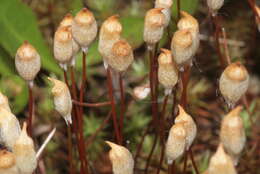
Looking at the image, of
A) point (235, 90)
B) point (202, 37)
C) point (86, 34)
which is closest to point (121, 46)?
point (86, 34)

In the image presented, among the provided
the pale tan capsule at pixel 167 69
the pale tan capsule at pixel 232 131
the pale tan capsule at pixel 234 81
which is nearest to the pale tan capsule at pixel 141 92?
the pale tan capsule at pixel 167 69

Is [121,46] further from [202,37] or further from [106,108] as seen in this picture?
[202,37]

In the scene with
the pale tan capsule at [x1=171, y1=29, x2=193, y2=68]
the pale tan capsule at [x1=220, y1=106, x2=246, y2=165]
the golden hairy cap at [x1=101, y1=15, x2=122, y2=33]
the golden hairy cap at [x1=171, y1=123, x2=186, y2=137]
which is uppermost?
the golden hairy cap at [x1=101, y1=15, x2=122, y2=33]

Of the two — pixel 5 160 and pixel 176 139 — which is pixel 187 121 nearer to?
pixel 176 139

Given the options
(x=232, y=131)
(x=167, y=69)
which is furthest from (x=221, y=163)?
(x=167, y=69)

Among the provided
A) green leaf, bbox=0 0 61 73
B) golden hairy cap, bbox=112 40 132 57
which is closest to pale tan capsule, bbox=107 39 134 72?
golden hairy cap, bbox=112 40 132 57

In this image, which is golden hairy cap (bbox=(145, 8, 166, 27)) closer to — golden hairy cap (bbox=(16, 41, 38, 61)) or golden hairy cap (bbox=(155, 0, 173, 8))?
golden hairy cap (bbox=(155, 0, 173, 8))
